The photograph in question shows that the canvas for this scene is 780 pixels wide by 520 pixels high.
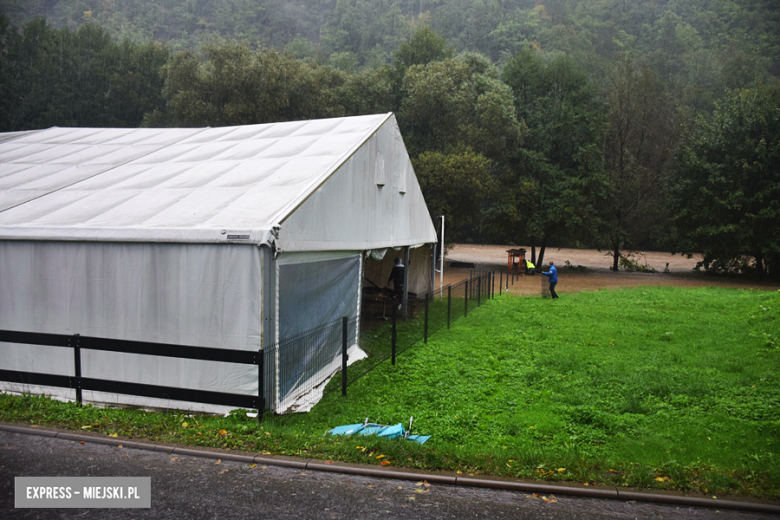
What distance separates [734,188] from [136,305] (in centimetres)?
3202

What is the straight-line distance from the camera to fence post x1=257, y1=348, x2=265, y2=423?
19.4 feet

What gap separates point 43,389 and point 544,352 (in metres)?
8.72

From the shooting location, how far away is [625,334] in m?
12.1

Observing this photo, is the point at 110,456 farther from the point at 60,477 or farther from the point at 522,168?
the point at 522,168

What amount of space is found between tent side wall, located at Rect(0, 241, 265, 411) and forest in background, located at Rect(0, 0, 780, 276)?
22196 mm

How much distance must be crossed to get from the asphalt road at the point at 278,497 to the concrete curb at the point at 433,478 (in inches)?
2.5

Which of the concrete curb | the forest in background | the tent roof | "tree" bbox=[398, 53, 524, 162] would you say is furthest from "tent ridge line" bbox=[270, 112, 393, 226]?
"tree" bbox=[398, 53, 524, 162]

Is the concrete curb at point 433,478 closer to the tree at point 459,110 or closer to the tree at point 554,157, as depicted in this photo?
the tree at point 459,110

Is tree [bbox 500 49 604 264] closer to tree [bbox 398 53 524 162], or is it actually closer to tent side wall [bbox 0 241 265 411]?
tree [bbox 398 53 524 162]

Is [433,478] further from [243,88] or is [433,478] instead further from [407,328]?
[243,88]

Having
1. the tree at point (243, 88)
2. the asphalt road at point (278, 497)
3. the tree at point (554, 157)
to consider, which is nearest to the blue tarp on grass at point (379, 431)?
the asphalt road at point (278, 497)

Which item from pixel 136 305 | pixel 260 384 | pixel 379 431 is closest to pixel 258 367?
pixel 260 384

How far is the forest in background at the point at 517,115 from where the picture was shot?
28328 millimetres

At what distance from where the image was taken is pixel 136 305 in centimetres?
687
